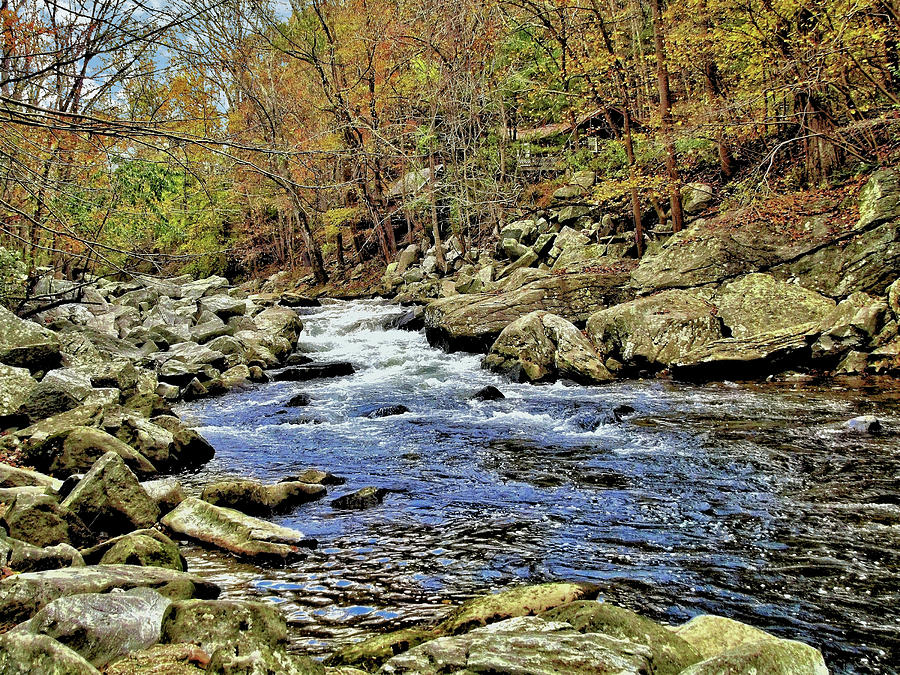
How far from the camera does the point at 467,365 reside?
1452cm

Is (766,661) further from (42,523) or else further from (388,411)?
(388,411)

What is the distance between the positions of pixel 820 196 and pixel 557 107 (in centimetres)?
1109

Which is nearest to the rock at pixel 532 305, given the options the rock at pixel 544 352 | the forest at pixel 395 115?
the rock at pixel 544 352

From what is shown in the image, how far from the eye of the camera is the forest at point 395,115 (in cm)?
289

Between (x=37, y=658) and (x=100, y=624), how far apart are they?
0.59 metres

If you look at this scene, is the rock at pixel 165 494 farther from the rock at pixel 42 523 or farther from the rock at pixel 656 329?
the rock at pixel 656 329

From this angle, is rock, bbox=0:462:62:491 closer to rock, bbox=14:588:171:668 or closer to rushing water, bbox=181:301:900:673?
rushing water, bbox=181:301:900:673

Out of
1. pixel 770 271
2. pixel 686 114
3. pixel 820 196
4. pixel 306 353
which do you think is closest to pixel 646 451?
pixel 770 271

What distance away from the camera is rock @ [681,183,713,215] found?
18266mm

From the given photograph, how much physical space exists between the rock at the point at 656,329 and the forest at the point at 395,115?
315 centimetres

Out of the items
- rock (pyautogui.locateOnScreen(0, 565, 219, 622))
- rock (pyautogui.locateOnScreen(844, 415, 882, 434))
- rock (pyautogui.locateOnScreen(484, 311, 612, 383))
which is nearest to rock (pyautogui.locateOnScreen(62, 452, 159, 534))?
rock (pyautogui.locateOnScreen(0, 565, 219, 622))

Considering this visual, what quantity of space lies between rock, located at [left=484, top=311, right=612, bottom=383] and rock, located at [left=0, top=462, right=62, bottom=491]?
28.6ft

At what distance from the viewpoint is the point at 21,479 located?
5945 mm

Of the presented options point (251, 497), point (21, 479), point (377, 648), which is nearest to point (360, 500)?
point (251, 497)
